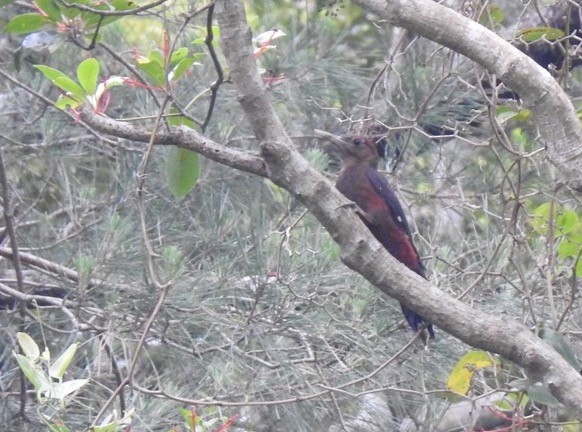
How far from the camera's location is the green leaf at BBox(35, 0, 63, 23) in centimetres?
164

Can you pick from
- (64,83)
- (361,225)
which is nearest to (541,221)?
(361,225)

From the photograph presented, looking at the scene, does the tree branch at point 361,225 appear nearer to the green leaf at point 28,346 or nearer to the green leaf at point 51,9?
the green leaf at point 51,9

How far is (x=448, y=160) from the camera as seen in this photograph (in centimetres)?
301

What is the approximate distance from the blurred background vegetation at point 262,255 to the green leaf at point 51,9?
0.44 feet

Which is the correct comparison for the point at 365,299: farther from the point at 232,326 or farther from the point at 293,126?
the point at 293,126

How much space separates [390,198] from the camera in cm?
253

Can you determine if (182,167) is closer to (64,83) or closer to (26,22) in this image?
(64,83)

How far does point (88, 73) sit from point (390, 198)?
1.08 metres

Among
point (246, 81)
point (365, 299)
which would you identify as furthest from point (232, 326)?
point (246, 81)

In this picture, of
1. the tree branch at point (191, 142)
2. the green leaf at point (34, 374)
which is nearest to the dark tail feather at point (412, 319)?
the tree branch at point (191, 142)

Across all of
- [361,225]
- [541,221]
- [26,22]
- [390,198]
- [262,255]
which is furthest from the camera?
[390,198]

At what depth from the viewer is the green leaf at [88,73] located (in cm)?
162

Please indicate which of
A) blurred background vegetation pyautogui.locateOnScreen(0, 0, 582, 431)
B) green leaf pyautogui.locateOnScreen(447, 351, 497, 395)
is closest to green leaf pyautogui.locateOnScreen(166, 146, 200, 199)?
blurred background vegetation pyautogui.locateOnScreen(0, 0, 582, 431)

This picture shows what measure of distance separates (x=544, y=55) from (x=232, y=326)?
132 cm
